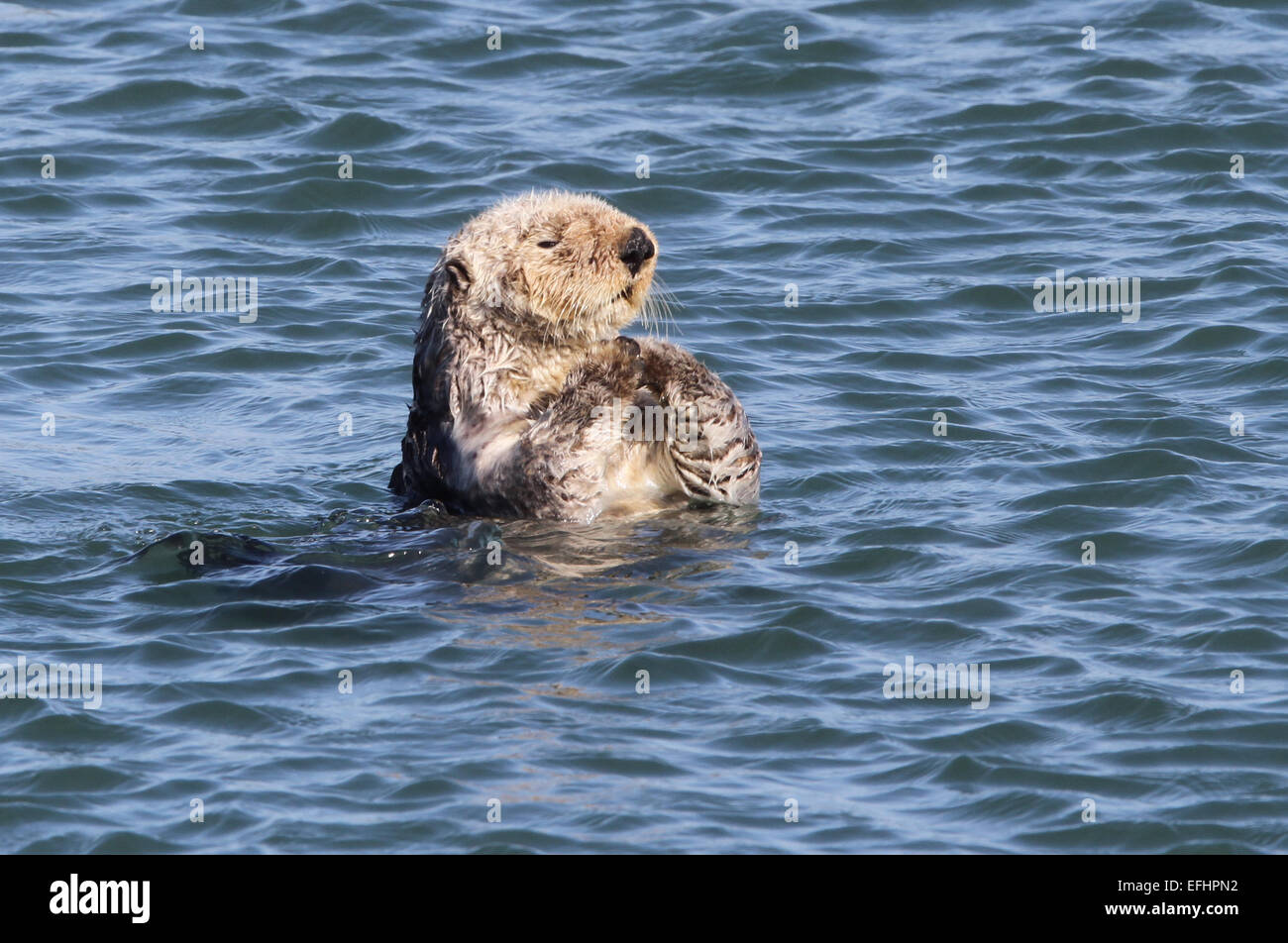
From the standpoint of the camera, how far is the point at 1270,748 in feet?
16.4

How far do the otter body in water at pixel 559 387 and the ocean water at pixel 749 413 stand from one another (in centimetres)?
17

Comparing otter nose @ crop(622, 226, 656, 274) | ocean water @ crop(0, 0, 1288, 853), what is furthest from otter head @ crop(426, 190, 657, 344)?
ocean water @ crop(0, 0, 1288, 853)

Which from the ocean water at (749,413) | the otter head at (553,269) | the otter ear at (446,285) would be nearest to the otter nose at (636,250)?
the otter head at (553,269)

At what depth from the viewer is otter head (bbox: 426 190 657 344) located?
20.9 ft

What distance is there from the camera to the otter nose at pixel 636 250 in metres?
6.34

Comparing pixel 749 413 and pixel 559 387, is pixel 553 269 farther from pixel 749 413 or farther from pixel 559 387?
pixel 749 413

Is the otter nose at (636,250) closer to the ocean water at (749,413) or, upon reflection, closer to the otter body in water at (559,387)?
the otter body in water at (559,387)

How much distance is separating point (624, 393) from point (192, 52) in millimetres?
8138

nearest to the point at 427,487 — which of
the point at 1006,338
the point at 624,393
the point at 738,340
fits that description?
the point at 624,393

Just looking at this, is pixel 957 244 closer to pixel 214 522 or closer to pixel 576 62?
pixel 576 62

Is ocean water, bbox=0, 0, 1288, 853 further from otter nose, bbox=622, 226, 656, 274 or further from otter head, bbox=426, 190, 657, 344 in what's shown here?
otter nose, bbox=622, 226, 656, 274

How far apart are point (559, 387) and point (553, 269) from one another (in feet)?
1.66

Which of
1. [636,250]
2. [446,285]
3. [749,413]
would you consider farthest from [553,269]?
[749,413]

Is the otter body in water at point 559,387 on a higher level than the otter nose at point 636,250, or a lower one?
lower
